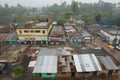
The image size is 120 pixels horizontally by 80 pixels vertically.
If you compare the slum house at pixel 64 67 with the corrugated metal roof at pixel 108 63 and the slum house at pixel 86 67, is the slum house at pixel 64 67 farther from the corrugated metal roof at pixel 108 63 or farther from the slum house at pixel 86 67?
the corrugated metal roof at pixel 108 63

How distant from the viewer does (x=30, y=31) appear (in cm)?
3919

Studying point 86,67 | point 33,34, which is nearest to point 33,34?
point 33,34

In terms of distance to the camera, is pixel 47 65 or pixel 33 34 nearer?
pixel 47 65

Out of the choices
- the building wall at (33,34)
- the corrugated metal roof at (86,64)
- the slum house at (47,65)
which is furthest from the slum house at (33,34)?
the corrugated metal roof at (86,64)

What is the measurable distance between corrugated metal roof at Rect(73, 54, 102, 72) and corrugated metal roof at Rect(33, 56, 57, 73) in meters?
4.28

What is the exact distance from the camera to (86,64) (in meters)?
24.4

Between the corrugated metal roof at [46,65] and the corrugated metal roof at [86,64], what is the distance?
4.28m

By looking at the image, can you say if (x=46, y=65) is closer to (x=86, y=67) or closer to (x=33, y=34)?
(x=86, y=67)

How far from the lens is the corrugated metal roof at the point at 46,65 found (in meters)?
22.9

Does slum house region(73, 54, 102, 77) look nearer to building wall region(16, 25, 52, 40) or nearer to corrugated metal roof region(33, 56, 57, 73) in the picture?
corrugated metal roof region(33, 56, 57, 73)

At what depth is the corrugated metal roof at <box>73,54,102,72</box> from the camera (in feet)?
76.2

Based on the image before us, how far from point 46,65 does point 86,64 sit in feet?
25.1

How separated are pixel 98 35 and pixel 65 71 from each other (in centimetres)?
2958

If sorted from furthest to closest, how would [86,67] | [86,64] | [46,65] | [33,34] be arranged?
[33,34]
[86,64]
[46,65]
[86,67]
